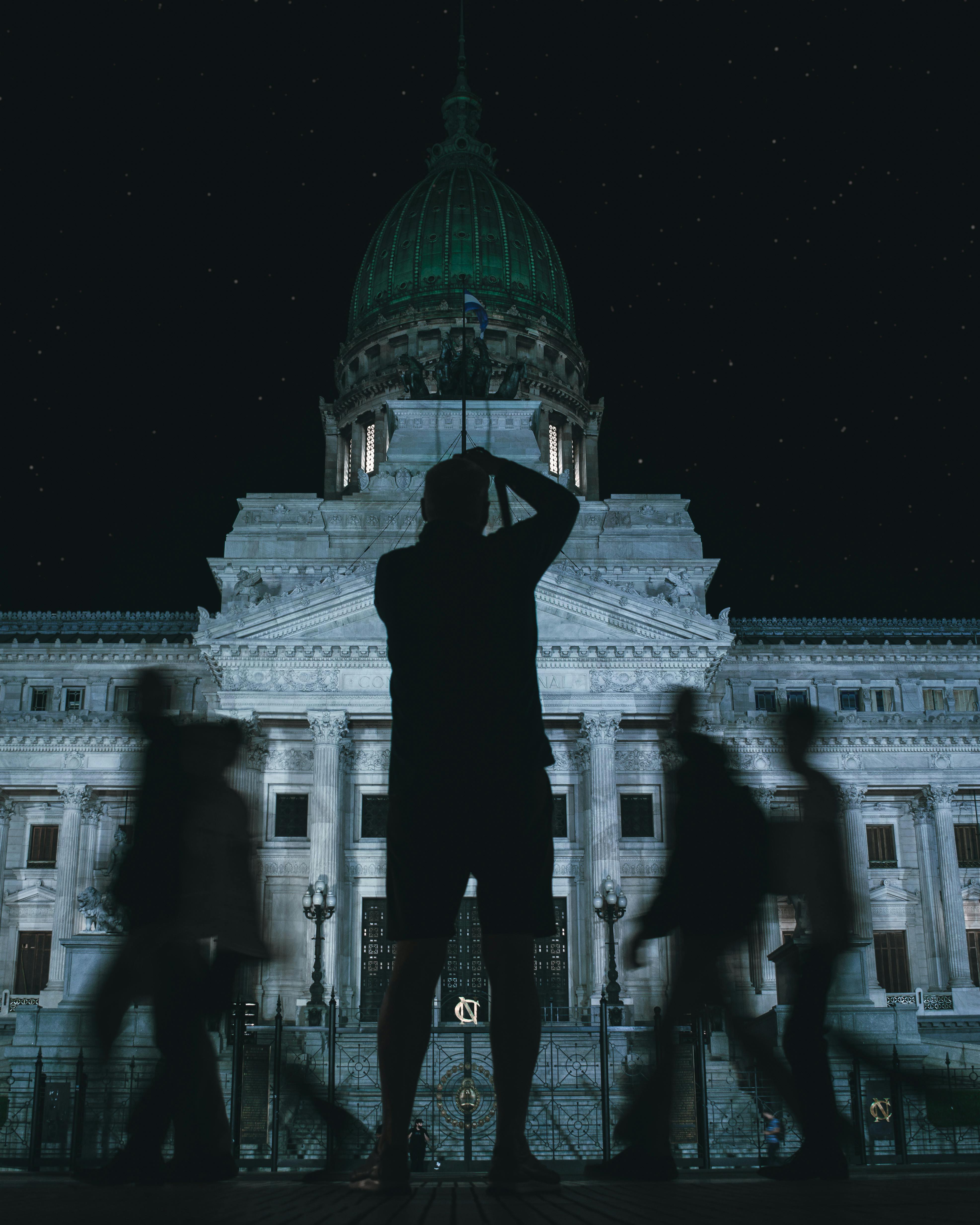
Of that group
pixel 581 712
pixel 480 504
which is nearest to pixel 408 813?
pixel 480 504

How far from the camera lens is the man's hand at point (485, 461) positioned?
5684 millimetres

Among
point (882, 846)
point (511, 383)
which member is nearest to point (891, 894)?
point (882, 846)

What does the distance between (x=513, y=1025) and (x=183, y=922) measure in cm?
286

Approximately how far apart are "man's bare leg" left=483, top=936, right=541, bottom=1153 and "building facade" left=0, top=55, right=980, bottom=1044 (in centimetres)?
2293

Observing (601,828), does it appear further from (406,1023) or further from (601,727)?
(406,1023)

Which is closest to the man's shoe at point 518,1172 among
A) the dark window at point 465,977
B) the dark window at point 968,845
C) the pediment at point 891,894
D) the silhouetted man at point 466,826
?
the silhouetted man at point 466,826

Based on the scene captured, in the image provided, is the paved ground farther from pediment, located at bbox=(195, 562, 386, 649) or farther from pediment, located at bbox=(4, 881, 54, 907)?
pediment, located at bbox=(4, 881, 54, 907)

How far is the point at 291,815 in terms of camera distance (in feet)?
130

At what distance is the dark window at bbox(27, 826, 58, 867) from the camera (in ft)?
144

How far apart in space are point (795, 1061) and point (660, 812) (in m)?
34.3

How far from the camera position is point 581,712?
38156mm

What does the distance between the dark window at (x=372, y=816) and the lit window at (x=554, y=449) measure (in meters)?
28.2

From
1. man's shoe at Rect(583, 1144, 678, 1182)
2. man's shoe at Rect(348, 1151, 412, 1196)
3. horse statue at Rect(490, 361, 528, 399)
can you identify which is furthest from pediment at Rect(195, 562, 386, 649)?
man's shoe at Rect(348, 1151, 412, 1196)

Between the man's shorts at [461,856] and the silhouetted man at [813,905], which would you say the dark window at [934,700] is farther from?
the man's shorts at [461,856]
